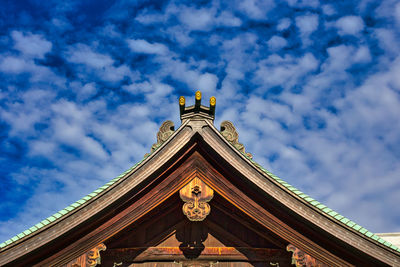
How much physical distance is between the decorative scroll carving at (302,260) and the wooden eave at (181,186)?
0.33 feet

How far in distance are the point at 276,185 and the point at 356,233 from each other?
1.74m

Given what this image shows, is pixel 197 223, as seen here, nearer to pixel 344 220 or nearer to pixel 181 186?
pixel 181 186

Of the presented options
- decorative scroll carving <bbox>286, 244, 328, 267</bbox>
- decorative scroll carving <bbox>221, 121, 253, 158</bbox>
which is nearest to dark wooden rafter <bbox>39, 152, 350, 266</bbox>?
decorative scroll carving <bbox>286, 244, 328, 267</bbox>

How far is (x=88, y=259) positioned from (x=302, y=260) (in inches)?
169

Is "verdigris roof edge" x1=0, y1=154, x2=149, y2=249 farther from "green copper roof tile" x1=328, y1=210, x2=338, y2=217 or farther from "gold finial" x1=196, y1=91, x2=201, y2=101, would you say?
"green copper roof tile" x1=328, y1=210, x2=338, y2=217

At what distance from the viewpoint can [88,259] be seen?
664 centimetres

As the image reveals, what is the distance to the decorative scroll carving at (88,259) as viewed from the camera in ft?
21.7

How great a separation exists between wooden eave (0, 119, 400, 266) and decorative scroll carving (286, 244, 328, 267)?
0.10m

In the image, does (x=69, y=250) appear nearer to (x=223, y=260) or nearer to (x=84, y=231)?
(x=84, y=231)

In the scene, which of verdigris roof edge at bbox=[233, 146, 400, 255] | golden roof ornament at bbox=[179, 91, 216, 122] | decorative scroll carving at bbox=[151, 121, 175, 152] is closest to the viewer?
verdigris roof edge at bbox=[233, 146, 400, 255]

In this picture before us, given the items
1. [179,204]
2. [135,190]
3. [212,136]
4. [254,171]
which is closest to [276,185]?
[254,171]

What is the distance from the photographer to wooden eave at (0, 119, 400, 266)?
21.1ft

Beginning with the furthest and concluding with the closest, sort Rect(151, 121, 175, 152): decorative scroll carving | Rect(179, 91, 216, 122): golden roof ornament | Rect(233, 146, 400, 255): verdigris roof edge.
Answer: Rect(151, 121, 175, 152): decorative scroll carving → Rect(179, 91, 216, 122): golden roof ornament → Rect(233, 146, 400, 255): verdigris roof edge

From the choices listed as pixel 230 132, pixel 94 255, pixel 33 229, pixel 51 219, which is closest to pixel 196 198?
pixel 230 132
